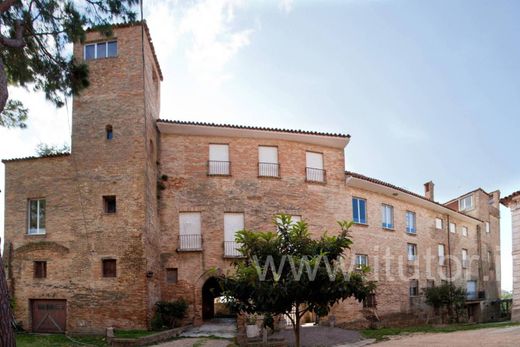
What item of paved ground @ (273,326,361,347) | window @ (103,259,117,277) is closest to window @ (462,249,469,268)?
paved ground @ (273,326,361,347)

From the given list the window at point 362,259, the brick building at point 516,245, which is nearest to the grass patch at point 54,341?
the window at point 362,259

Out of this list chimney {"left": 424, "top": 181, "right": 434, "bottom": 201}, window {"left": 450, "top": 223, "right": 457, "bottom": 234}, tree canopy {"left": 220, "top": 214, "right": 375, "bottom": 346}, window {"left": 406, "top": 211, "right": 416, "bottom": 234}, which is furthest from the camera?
chimney {"left": 424, "top": 181, "right": 434, "bottom": 201}

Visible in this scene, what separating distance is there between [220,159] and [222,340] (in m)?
8.62

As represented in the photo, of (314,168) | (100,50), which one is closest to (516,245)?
(314,168)

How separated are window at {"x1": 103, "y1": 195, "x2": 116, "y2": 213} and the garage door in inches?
162

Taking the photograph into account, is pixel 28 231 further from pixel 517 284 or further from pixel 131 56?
pixel 517 284

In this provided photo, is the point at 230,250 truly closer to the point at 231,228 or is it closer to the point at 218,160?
the point at 231,228

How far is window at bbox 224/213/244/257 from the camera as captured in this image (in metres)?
22.4

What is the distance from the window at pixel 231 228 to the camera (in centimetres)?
2244

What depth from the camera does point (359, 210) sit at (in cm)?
2625

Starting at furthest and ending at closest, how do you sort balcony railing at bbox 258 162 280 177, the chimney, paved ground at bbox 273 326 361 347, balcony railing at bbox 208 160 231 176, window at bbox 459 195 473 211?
window at bbox 459 195 473 211 → the chimney → balcony railing at bbox 258 162 280 177 → balcony railing at bbox 208 160 231 176 → paved ground at bbox 273 326 361 347

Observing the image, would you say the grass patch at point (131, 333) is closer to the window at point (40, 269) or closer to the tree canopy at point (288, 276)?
the window at point (40, 269)

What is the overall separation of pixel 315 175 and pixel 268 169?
8.26 ft

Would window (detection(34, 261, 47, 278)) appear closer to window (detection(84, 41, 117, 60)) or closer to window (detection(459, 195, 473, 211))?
window (detection(84, 41, 117, 60))
